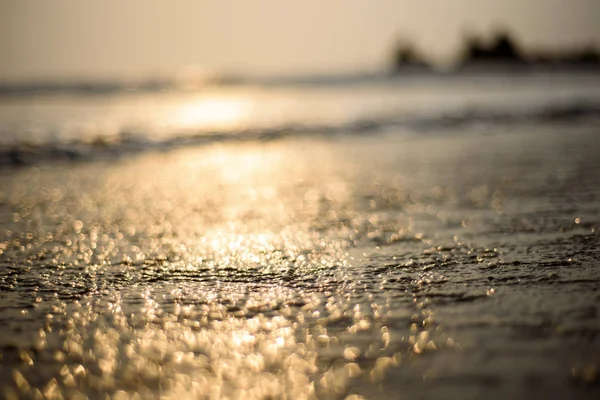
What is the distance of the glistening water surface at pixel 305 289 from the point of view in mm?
2555

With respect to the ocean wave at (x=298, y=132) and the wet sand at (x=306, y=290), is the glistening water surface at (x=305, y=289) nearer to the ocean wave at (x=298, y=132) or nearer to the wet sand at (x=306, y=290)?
the wet sand at (x=306, y=290)

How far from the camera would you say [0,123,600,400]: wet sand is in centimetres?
255

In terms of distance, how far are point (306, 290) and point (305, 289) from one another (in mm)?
22

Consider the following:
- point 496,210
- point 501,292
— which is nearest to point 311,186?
point 496,210

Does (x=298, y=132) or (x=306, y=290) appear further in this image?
(x=298, y=132)

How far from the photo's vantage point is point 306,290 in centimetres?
365

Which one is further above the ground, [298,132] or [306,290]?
[298,132]

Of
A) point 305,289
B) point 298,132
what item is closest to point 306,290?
point 305,289

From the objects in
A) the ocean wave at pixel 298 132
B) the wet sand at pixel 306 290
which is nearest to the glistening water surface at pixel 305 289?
the wet sand at pixel 306 290

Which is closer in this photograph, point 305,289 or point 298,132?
point 305,289

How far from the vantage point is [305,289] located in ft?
12.1

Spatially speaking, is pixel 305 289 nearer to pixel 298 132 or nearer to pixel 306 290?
pixel 306 290

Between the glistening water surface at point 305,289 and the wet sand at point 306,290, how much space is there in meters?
0.01

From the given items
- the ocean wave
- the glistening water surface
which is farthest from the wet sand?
the ocean wave
